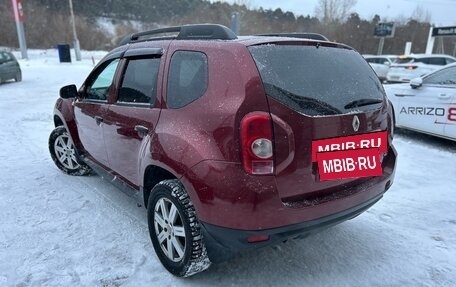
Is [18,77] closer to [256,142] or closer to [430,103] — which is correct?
[430,103]

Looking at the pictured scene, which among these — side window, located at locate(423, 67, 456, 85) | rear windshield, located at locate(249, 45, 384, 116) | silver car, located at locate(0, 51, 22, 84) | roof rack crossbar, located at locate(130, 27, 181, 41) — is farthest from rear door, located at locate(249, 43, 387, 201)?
silver car, located at locate(0, 51, 22, 84)

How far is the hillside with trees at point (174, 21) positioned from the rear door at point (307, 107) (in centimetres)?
4109

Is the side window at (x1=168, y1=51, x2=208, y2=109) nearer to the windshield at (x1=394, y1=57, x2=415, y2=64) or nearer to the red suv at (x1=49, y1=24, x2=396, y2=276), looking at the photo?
the red suv at (x1=49, y1=24, x2=396, y2=276)

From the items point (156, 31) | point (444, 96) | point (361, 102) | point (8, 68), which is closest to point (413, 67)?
point (444, 96)

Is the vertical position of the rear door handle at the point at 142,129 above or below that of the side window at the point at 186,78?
below

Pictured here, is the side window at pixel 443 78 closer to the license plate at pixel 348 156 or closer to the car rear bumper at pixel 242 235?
the license plate at pixel 348 156

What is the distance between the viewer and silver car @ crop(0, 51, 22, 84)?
15.6 meters

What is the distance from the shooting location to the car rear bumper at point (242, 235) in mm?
2270

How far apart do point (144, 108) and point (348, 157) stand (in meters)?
1.54

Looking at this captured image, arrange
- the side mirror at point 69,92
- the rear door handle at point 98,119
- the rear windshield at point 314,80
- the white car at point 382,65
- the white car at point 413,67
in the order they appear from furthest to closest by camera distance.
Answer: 1. the white car at point 382,65
2. the white car at point 413,67
3. the side mirror at point 69,92
4. the rear door handle at point 98,119
5. the rear windshield at point 314,80

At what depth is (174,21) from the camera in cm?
6888

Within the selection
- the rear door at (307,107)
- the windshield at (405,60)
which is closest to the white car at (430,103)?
the rear door at (307,107)

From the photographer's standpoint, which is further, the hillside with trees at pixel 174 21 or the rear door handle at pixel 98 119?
the hillside with trees at pixel 174 21

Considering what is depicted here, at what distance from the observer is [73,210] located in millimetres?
3803
